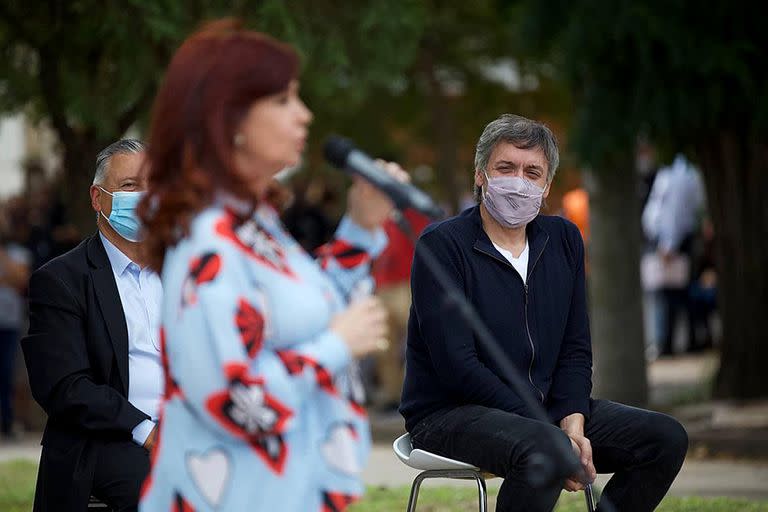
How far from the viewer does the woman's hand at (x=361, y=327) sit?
3.56 m

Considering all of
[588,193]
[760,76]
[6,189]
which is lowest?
[6,189]

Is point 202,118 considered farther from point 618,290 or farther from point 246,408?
Result: point 618,290

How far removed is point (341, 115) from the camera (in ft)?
53.1

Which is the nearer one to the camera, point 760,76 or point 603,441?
point 603,441

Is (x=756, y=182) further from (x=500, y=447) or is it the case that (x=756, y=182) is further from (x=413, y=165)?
(x=413, y=165)

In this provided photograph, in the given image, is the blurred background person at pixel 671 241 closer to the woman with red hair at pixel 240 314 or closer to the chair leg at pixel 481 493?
the chair leg at pixel 481 493

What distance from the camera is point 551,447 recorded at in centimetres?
507

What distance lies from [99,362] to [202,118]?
6.11 feet

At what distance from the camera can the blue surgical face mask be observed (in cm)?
525

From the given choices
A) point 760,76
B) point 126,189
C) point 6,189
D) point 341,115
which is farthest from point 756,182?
point 6,189

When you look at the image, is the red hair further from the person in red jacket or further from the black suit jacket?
the person in red jacket

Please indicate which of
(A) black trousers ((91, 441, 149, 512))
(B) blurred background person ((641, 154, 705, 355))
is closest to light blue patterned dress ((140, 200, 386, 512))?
(A) black trousers ((91, 441, 149, 512))

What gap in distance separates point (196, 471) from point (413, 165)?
18584mm

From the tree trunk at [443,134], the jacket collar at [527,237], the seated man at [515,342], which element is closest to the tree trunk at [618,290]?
the tree trunk at [443,134]
